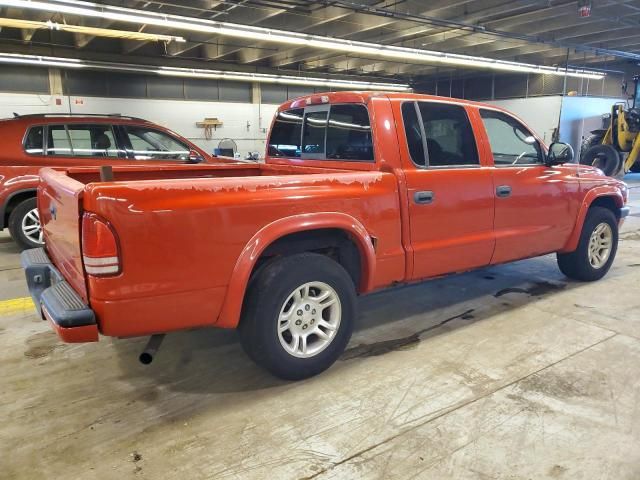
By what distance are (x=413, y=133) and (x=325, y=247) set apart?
3.56 feet

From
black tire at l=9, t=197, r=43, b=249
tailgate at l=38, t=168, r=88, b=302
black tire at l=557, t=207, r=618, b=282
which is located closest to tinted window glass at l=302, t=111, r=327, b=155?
tailgate at l=38, t=168, r=88, b=302

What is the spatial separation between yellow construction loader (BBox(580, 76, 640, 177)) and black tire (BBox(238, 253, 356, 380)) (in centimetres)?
1400

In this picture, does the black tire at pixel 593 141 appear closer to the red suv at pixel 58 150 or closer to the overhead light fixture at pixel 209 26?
the overhead light fixture at pixel 209 26

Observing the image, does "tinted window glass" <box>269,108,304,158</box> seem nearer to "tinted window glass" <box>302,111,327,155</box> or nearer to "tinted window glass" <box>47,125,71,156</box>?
"tinted window glass" <box>302,111,327,155</box>

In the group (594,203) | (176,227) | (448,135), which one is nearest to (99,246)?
(176,227)

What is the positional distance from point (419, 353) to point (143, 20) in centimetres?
736

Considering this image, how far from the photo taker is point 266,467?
220 centimetres

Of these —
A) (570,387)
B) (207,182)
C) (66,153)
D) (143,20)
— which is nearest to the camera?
(207,182)

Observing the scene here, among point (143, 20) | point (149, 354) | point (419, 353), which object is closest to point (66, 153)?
point (143, 20)

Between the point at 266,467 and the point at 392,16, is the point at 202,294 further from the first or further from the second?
the point at 392,16

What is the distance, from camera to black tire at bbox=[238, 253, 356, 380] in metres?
2.71

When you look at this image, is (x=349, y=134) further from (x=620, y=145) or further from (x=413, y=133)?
(x=620, y=145)

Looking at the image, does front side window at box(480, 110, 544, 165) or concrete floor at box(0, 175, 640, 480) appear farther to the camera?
front side window at box(480, 110, 544, 165)

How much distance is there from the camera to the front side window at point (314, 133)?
12.4 feet
